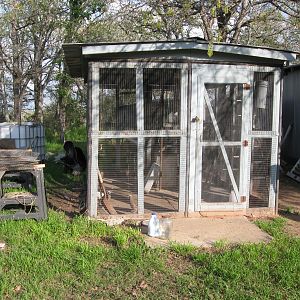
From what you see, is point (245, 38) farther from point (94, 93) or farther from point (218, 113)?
point (94, 93)

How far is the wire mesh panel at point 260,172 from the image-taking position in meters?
6.48

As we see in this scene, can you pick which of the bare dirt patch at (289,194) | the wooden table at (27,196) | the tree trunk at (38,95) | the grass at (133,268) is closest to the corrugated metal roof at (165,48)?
the wooden table at (27,196)

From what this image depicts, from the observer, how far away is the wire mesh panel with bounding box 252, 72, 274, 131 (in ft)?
21.0

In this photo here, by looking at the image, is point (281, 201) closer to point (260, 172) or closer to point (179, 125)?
point (260, 172)

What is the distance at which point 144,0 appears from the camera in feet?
24.8

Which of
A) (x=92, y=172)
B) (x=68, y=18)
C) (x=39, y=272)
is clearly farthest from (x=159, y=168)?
(x=68, y=18)

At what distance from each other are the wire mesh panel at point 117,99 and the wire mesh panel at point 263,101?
191 centimetres

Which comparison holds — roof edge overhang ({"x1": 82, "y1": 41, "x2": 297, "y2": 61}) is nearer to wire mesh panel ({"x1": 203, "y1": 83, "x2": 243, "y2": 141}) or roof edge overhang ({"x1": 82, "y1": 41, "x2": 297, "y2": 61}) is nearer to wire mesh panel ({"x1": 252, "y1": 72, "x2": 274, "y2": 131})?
wire mesh panel ({"x1": 252, "y1": 72, "x2": 274, "y2": 131})

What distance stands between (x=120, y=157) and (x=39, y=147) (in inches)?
284

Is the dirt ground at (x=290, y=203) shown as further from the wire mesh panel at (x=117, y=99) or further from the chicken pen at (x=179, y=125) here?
the wire mesh panel at (x=117, y=99)

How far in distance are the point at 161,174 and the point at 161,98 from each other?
1.14 m

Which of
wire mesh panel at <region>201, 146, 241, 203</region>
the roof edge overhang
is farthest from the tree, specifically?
wire mesh panel at <region>201, 146, 241, 203</region>

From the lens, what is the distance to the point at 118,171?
239 inches

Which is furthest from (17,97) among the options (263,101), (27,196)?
(263,101)
